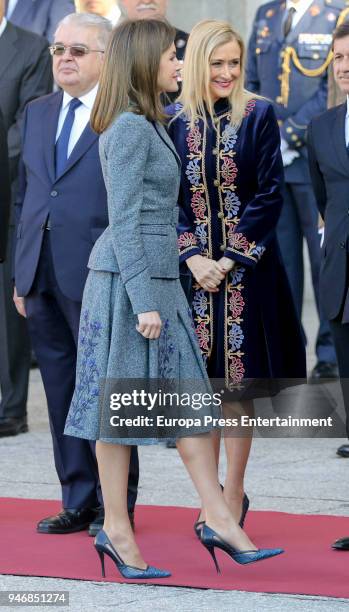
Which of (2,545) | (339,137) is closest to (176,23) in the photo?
(339,137)

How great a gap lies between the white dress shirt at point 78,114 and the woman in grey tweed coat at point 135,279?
719mm

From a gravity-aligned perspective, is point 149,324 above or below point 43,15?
below

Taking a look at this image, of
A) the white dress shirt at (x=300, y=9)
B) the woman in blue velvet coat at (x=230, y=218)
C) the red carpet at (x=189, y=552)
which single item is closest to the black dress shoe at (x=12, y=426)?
the red carpet at (x=189, y=552)

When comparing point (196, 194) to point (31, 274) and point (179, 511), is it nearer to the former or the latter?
point (31, 274)

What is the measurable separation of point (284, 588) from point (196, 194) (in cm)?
161

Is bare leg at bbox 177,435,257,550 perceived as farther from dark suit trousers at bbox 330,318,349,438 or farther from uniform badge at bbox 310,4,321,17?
uniform badge at bbox 310,4,321,17

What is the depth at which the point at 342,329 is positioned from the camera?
18.8 ft

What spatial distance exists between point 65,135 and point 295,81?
9.13 feet

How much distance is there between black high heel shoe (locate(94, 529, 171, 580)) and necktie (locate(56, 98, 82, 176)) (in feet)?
4.88

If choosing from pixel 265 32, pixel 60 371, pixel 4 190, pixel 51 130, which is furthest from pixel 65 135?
pixel 265 32

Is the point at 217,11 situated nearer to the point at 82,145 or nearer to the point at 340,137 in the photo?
the point at 340,137

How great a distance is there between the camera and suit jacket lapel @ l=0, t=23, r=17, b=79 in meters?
7.77

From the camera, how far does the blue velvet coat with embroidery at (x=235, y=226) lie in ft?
18.4

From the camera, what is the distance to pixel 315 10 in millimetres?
8258
